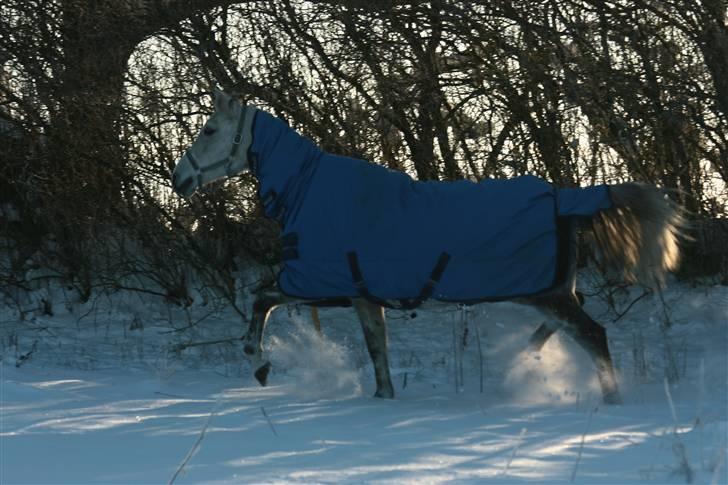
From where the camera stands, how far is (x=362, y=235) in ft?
19.1

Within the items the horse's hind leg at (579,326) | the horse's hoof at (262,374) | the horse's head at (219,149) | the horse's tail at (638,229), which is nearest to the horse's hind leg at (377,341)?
the horse's hoof at (262,374)

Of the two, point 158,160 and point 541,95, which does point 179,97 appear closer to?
point 158,160

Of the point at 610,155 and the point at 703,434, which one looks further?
the point at 610,155

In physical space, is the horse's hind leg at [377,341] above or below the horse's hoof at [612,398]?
above

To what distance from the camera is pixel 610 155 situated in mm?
9023

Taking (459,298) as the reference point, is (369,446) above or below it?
below

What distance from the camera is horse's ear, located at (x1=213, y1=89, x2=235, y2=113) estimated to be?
6.37 metres

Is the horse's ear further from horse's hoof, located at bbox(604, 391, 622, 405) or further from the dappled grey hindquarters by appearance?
horse's hoof, located at bbox(604, 391, 622, 405)

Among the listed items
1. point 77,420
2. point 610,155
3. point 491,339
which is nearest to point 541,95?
point 610,155

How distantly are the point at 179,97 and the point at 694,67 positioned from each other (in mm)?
4203

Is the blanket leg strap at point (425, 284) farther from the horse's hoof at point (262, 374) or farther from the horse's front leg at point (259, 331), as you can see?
the horse's hoof at point (262, 374)

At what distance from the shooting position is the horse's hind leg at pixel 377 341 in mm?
6109

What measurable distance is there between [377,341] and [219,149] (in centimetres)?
146

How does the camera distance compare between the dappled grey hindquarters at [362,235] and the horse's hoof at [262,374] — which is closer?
A: the dappled grey hindquarters at [362,235]
